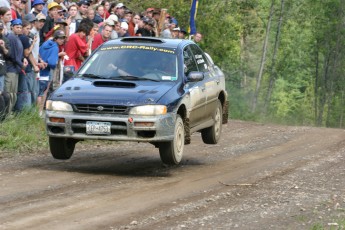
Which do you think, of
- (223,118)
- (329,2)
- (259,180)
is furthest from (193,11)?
(329,2)

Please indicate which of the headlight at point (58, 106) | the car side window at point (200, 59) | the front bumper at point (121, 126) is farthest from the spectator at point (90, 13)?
the front bumper at point (121, 126)

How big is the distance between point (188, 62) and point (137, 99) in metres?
2.15

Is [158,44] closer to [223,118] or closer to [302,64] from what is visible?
[223,118]

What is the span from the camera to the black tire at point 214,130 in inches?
607

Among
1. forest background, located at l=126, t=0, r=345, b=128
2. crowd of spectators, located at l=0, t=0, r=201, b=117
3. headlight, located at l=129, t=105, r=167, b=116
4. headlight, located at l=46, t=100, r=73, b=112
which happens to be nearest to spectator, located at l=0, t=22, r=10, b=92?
crowd of spectators, located at l=0, t=0, r=201, b=117

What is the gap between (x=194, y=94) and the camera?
1382 cm

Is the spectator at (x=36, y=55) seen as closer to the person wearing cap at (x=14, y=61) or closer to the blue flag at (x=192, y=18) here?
the person wearing cap at (x=14, y=61)

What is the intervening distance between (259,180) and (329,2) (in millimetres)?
46795

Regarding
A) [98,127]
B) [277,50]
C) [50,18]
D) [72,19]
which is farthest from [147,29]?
[277,50]

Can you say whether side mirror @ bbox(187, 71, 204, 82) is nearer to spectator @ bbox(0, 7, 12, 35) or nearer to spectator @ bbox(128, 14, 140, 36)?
spectator @ bbox(0, 7, 12, 35)

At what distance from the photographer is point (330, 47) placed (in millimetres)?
61688

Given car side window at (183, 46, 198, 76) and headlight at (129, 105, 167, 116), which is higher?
car side window at (183, 46, 198, 76)

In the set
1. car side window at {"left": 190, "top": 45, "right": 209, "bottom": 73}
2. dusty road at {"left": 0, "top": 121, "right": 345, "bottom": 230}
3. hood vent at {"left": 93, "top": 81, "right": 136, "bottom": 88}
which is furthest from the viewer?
car side window at {"left": 190, "top": 45, "right": 209, "bottom": 73}

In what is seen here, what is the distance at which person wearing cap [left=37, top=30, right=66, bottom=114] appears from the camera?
18203 mm
